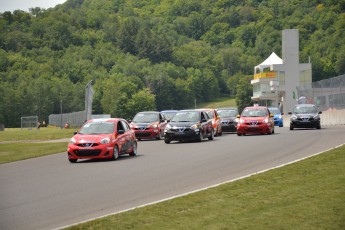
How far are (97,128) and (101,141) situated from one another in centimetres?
138

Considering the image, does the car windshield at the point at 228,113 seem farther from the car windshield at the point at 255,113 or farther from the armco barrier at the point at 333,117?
the armco barrier at the point at 333,117

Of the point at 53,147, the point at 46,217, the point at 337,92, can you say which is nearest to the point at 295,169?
the point at 46,217

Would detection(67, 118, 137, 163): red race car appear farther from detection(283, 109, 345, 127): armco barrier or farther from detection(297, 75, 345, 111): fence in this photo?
detection(297, 75, 345, 111): fence

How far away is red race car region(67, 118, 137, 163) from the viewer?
82.0 feet

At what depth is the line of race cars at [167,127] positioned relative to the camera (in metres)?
25.1

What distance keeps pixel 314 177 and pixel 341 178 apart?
29.4 inches

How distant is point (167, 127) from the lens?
3512cm

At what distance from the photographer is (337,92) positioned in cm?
5931

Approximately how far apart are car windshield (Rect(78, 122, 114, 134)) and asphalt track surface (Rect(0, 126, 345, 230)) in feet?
3.76

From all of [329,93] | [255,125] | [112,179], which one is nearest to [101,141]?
[112,179]

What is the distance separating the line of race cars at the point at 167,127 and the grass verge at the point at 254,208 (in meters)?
10.4

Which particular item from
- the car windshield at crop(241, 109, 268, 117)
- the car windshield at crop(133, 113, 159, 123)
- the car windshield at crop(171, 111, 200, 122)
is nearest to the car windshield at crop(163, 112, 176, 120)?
the car windshield at crop(133, 113, 159, 123)

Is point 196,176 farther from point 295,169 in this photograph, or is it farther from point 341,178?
point 341,178

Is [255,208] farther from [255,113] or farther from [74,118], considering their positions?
[74,118]
